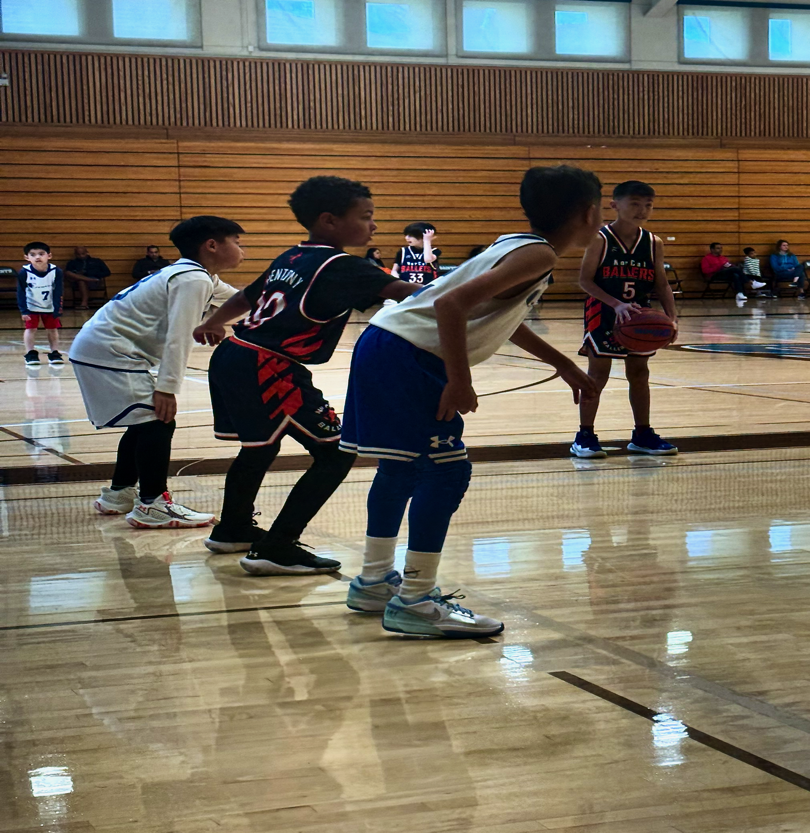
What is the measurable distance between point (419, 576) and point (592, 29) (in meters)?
19.6

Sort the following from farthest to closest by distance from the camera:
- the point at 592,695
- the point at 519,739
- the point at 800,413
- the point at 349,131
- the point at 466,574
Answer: the point at 349,131 → the point at 800,413 → the point at 466,574 → the point at 592,695 → the point at 519,739

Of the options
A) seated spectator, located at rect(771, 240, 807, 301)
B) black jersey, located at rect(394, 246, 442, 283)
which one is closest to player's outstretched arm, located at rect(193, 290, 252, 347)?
black jersey, located at rect(394, 246, 442, 283)

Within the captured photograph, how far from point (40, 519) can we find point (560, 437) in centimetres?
278

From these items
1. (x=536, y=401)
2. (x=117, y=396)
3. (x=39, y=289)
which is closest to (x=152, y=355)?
(x=117, y=396)

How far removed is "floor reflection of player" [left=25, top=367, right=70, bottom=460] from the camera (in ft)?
18.8

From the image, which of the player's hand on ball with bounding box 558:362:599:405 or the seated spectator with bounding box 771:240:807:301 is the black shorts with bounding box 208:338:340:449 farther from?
the seated spectator with bounding box 771:240:807:301

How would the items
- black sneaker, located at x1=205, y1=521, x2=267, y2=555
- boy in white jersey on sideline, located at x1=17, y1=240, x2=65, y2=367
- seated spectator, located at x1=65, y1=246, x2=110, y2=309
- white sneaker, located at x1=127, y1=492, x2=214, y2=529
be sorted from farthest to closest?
seated spectator, located at x1=65, y1=246, x2=110, y2=309
boy in white jersey on sideline, located at x1=17, y1=240, x2=65, y2=367
white sneaker, located at x1=127, y1=492, x2=214, y2=529
black sneaker, located at x1=205, y1=521, x2=267, y2=555

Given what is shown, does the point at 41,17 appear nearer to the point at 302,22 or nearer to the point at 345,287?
the point at 302,22

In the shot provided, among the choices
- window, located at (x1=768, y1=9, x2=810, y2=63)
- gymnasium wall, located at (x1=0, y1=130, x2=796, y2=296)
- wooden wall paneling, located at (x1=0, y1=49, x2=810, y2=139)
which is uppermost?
window, located at (x1=768, y1=9, x2=810, y2=63)

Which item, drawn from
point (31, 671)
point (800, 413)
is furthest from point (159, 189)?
point (31, 671)

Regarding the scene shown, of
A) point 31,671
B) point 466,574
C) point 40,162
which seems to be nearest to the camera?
point 31,671

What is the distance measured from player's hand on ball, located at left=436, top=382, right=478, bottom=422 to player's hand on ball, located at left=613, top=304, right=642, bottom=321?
2824 millimetres

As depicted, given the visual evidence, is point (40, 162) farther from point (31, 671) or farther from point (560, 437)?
point (31, 671)

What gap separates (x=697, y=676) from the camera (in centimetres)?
229
